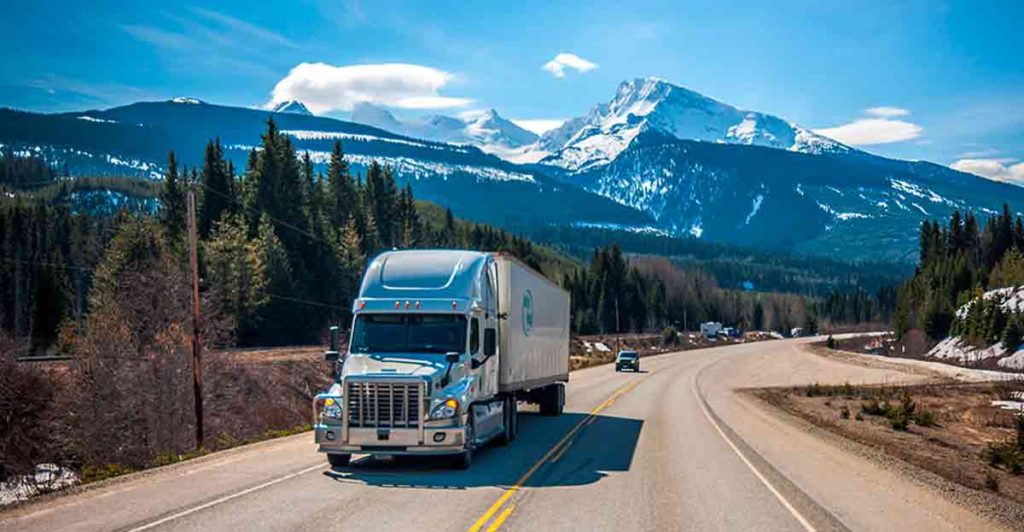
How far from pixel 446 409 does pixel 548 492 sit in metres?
2.88

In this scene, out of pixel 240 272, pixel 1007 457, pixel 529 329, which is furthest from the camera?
pixel 240 272

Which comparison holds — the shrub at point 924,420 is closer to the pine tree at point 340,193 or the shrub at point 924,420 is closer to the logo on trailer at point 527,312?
the logo on trailer at point 527,312

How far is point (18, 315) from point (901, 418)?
280 feet

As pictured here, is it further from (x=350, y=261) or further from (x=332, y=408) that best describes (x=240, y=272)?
(x=332, y=408)

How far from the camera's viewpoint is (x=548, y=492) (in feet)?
53.5

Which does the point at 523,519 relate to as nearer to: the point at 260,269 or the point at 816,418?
the point at 816,418

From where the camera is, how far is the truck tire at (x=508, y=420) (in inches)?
924

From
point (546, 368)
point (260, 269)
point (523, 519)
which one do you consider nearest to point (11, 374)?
point (546, 368)

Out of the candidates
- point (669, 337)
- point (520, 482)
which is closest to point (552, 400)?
point (520, 482)

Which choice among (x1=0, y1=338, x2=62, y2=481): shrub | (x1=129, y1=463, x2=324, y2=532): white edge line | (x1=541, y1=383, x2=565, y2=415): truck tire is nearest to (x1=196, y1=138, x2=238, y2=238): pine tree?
(x1=0, y1=338, x2=62, y2=481): shrub

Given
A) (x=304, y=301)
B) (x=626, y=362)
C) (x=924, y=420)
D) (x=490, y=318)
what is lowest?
(x=626, y=362)

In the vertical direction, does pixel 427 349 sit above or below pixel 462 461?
above

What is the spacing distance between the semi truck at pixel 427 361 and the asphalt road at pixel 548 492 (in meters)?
0.75

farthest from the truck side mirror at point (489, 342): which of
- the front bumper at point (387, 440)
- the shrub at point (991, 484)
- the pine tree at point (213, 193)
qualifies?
the pine tree at point (213, 193)
